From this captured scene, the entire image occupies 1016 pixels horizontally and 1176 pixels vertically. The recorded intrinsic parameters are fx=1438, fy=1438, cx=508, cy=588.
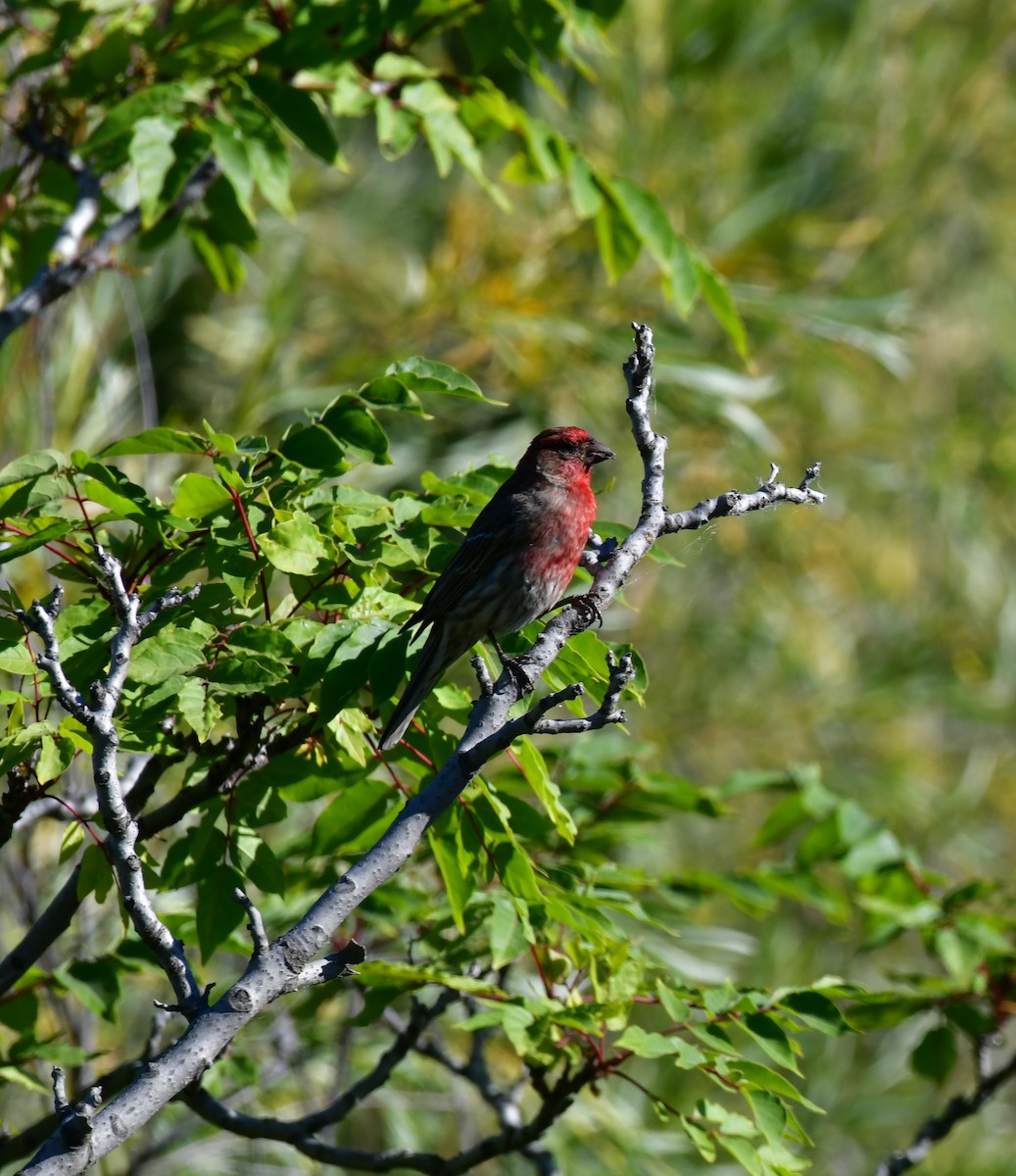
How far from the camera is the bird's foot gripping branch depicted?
2.04 meters

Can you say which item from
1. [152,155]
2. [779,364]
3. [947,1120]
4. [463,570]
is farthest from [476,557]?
[779,364]

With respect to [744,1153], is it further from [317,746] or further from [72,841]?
[72,841]

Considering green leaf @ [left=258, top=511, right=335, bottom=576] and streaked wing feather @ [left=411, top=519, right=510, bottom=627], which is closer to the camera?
green leaf @ [left=258, top=511, right=335, bottom=576]

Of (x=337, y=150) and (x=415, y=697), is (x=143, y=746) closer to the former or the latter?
(x=415, y=697)

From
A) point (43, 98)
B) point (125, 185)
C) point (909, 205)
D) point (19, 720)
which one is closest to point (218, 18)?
point (43, 98)

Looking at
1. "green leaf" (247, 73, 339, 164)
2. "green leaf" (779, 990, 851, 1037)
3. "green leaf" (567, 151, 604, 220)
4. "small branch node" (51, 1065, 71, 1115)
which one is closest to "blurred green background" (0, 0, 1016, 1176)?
"green leaf" (247, 73, 339, 164)

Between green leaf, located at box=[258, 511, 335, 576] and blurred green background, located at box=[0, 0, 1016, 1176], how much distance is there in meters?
2.86

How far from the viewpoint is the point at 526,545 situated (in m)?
3.44

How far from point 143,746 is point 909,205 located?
729 centimetres

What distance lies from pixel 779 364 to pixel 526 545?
4.86 meters

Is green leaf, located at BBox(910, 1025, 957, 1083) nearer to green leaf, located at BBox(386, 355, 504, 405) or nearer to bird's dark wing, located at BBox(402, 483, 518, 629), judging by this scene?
bird's dark wing, located at BBox(402, 483, 518, 629)

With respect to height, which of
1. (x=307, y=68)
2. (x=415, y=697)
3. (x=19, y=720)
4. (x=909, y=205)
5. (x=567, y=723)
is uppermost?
(x=307, y=68)

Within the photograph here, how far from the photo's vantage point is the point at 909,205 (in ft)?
27.7

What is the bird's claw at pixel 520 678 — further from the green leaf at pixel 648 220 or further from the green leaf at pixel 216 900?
the green leaf at pixel 648 220
